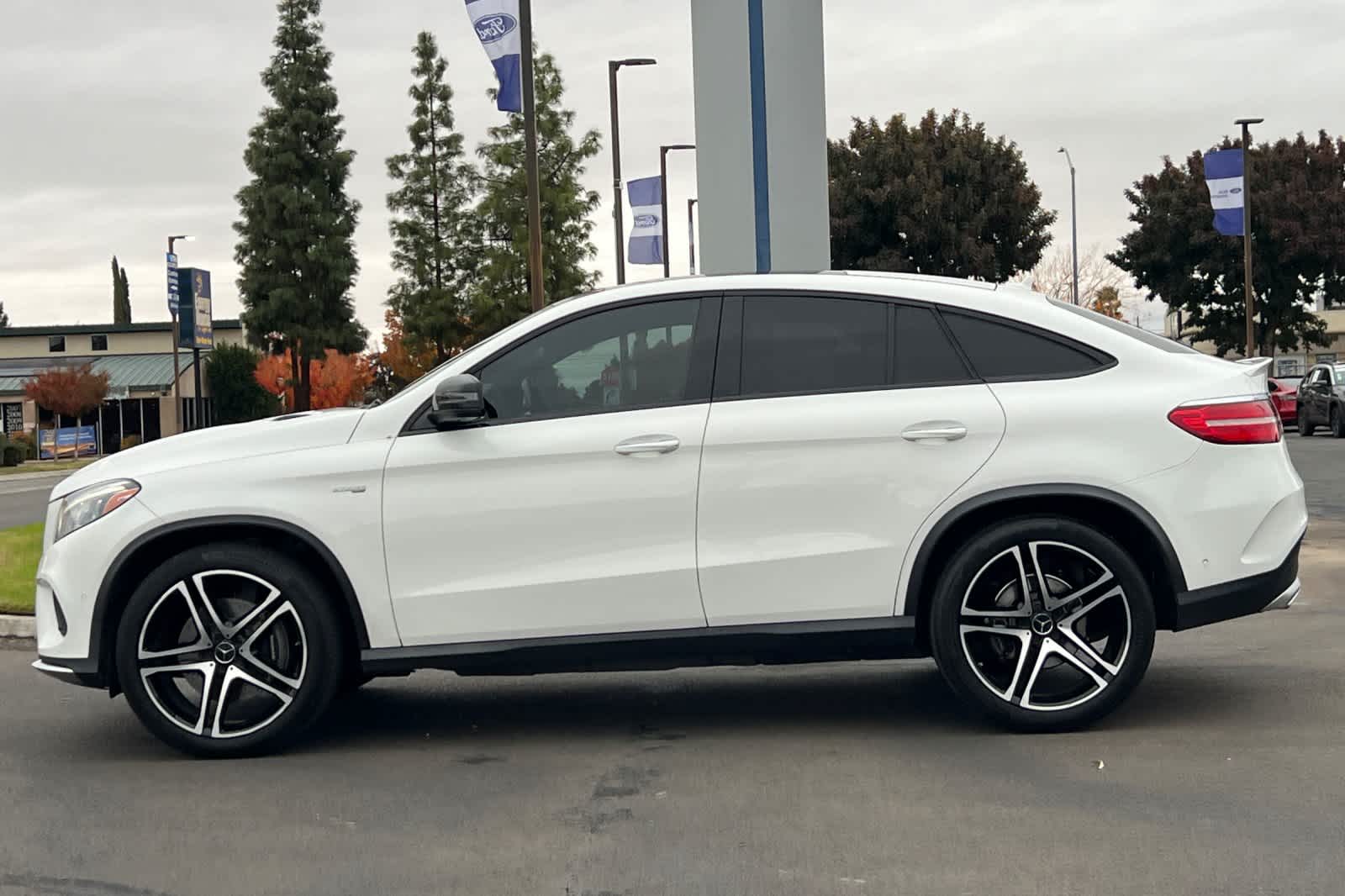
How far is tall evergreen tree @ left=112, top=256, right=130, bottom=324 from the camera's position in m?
113

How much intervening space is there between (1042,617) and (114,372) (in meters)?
75.7

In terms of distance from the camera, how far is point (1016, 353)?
6.09 meters

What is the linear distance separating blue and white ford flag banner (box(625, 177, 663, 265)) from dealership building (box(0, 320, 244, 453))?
1594 inches

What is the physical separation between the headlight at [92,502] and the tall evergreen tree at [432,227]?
4661 centimetres

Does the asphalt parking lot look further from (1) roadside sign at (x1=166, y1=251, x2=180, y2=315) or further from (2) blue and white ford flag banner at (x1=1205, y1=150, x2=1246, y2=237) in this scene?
(1) roadside sign at (x1=166, y1=251, x2=180, y2=315)

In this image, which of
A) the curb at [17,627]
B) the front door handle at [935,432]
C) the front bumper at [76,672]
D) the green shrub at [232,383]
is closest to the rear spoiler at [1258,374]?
the front door handle at [935,432]

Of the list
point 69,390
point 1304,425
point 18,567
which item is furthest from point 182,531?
point 69,390

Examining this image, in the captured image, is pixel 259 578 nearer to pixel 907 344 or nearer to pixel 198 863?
pixel 198 863

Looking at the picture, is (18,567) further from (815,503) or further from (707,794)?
(707,794)

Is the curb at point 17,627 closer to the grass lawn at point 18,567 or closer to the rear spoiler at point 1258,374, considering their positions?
the grass lawn at point 18,567

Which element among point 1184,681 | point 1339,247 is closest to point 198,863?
point 1184,681

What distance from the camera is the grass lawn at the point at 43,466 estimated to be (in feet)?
157

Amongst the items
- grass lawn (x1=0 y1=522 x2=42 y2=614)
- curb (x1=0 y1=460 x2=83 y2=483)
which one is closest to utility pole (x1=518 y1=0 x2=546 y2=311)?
grass lawn (x1=0 y1=522 x2=42 y2=614)

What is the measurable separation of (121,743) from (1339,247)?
175ft
